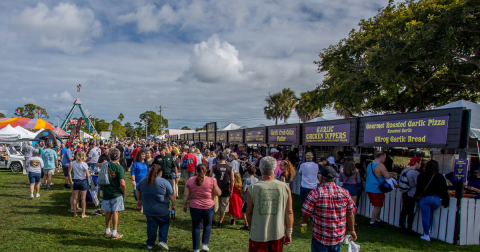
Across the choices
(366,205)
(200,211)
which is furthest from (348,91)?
(200,211)

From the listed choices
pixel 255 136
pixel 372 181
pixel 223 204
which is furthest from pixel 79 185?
pixel 255 136

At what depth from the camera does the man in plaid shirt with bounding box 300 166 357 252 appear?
320 cm

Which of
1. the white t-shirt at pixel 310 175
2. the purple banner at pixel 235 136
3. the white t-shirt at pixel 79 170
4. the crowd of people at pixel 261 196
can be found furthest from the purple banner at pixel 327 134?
the purple banner at pixel 235 136

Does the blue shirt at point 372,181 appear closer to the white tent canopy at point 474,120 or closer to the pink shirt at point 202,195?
the white tent canopy at point 474,120

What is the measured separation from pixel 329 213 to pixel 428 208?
12.5 ft

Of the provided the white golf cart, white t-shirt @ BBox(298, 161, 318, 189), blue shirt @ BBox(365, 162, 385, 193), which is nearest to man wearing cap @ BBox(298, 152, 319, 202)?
white t-shirt @ BBox(298, 161, 318, 189)

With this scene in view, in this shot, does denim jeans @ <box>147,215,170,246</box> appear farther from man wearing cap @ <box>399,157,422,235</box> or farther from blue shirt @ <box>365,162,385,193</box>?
man wearing cap @ <box>399,157,422,235</box>

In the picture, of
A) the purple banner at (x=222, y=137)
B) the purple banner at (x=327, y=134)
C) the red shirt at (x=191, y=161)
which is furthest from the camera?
the purple banner at (x=222, y=137)

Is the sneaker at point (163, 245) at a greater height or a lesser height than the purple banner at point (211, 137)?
lesser

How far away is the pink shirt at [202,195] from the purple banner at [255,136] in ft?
31.1

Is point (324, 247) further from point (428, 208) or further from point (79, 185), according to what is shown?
point (79, 185)

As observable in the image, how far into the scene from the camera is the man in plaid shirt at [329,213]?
3.20 m

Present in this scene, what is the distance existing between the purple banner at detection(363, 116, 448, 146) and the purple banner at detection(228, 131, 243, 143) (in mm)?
10087

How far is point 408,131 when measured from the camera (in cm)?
641
